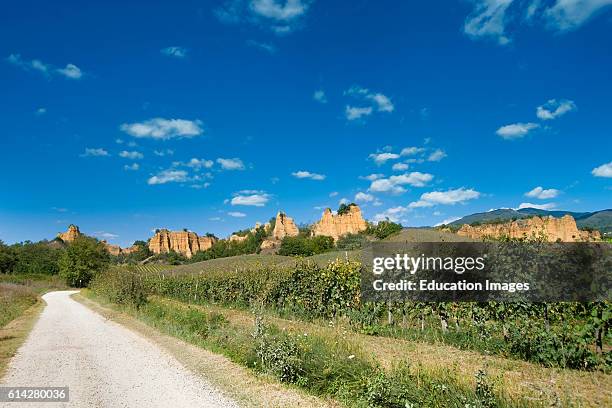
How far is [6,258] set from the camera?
71.0 metres

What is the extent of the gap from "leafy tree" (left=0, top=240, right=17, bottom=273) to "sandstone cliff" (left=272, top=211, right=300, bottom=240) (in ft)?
262

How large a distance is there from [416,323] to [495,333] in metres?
2.85

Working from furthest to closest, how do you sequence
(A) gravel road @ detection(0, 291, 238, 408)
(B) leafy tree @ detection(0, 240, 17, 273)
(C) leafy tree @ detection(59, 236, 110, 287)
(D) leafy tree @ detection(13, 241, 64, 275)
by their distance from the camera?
(D) leafy tree @ detection(13, 241, 64, 275) < (B) leafy tree @ detection(0, 240, 17, 273) < (C) leafy tree @ detection(59, 236, 110, 287) < (A) gravel road @ detection(0, 291, 238, 408)

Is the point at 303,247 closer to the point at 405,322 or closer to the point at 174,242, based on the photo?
the point at 405,322

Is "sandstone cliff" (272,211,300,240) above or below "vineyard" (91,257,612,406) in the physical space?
above

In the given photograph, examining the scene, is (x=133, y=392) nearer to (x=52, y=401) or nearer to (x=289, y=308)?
(x=52, y=401)

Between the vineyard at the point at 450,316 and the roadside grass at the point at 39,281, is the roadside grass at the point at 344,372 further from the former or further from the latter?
the roadside grass at the point at 39,281

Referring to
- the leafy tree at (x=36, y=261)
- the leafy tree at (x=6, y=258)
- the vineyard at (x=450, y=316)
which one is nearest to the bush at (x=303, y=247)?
the leafy tree at (x=36, y=261)

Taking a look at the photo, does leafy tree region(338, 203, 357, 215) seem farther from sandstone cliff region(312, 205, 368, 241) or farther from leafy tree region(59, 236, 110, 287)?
leafy tree region(59, 236, 110, 287)

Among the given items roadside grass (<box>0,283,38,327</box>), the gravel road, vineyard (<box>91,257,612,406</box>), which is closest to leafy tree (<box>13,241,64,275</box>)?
roadside grass (<box>0,283,38,327</box>)

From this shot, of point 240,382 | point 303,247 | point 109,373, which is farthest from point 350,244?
point 240,382

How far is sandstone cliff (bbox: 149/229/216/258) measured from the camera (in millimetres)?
158250

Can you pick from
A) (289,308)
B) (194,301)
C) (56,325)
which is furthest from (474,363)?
(194,301)

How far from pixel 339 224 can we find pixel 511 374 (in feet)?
419
